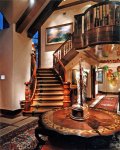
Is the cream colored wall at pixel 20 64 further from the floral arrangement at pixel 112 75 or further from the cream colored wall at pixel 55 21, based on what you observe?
the floral arrangement at pixel 112 75

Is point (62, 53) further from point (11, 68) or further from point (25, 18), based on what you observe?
point (11, 68)

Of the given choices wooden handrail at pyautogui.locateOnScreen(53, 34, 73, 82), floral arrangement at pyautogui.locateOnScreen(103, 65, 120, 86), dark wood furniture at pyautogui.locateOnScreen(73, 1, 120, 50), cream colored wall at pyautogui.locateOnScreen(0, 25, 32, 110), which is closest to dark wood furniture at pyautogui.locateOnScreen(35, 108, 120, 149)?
dark wood furniture at pyautogui.locateOnScreen(73, 1, 120, 50)

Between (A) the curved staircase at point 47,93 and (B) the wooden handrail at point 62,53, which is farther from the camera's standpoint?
(B) the wooden handrail at point 62,53

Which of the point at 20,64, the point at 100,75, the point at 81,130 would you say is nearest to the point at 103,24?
the point at 81,130

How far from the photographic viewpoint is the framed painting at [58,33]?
30.0ft

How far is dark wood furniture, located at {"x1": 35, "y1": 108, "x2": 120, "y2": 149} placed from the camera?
6.66 ft

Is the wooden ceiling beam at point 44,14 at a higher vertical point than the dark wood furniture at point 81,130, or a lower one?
higher

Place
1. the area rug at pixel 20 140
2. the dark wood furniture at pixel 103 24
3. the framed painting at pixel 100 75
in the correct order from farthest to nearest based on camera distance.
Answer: the framed painting at pixel 100 75
the dark wood furniture at pixel 103 24
the area rug at pixel 20 140

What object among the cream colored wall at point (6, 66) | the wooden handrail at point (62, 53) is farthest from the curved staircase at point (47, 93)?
the cream colored wall at point (6, 66)

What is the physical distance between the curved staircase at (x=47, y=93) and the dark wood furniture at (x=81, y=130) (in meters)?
2.86

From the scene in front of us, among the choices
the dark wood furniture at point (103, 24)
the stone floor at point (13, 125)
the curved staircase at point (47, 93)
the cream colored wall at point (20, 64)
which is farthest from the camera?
the curved staircase at point (47, 93)

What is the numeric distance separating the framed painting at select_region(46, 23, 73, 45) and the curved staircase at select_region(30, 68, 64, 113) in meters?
2.94

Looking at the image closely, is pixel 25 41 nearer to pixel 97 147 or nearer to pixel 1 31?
pixel 1 31

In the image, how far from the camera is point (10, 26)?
5.37 m
